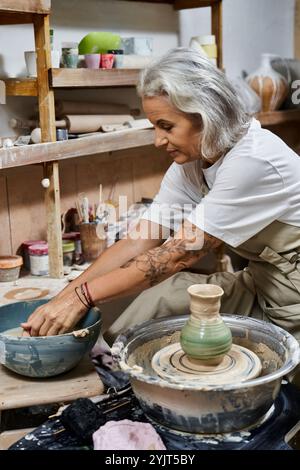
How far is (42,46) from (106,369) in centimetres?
139

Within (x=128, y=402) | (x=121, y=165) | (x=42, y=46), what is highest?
(x=42, y=46)

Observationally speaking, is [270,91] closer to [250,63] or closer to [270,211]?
[250,63]

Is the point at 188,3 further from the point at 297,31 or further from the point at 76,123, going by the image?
the point at 297,31

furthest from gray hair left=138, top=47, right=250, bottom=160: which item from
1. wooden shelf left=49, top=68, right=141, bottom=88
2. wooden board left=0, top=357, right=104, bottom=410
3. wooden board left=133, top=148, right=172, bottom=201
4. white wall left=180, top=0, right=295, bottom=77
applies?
white wall left=180, top=0, right=295, bottom=77

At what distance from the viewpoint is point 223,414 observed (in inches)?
60.9

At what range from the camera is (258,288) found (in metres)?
2.28

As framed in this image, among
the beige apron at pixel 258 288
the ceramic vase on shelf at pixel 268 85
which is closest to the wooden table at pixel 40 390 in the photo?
the beige apron at pixel 258 288

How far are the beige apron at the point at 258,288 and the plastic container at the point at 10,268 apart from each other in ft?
1.66

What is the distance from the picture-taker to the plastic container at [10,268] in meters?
2.55

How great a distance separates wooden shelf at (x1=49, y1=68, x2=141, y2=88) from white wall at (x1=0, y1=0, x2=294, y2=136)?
0.61 feet

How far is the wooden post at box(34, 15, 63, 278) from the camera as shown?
7.74 ft

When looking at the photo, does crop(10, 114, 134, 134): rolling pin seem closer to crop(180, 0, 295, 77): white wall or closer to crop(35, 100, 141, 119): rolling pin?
crop(35, 100, 141, 119): rolling pin
